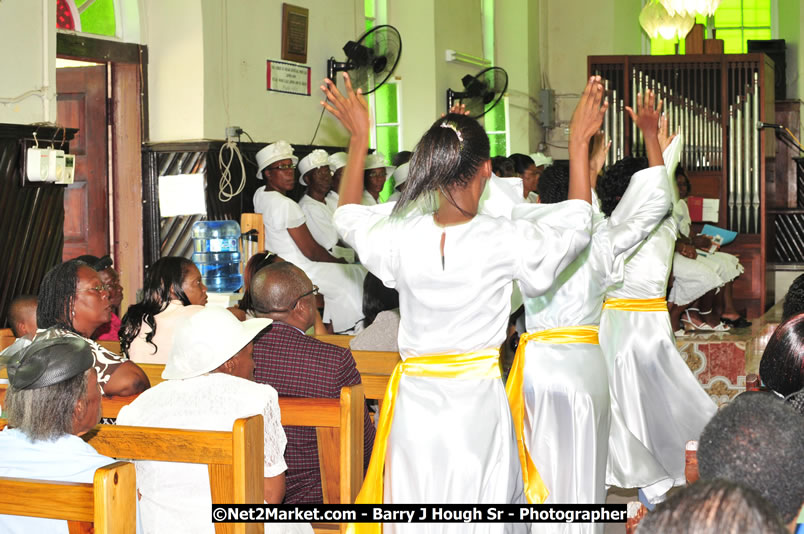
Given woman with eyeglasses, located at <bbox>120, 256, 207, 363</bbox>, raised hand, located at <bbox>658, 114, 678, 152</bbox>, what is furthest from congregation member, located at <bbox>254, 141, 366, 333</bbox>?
raised hand, located at <bbox>658, 114, 678, 152</bbox>

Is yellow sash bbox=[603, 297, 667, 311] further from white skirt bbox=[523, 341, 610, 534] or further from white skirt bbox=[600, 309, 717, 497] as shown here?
white skirt bbox=[523, 341, 610, 534]

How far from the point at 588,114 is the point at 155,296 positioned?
7.31ft

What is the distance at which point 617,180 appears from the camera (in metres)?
4.51

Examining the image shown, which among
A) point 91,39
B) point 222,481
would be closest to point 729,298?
point 91,39

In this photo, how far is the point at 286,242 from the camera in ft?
21.9

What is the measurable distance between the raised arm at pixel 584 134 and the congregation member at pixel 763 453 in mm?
1265

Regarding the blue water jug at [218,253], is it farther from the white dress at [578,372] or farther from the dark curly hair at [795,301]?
the dark curly hair at [795,301]

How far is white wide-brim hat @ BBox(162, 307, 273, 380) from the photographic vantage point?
107 inches

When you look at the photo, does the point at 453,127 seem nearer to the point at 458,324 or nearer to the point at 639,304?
the point at 458,324

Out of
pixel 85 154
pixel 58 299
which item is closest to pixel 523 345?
pixel 58 299

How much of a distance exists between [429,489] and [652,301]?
7.11ft

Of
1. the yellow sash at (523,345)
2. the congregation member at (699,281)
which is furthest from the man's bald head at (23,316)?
the congregation member at (699,281)

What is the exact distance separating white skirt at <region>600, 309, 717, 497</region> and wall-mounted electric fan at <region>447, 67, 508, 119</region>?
4871mm

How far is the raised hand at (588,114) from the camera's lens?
2621 millimetres
